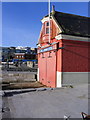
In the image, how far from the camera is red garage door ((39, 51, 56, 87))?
15.0m

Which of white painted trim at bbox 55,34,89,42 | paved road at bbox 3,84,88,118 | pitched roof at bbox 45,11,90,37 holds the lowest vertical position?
paved road at bbox 3,84,88,118

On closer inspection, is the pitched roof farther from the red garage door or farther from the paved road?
the paved road

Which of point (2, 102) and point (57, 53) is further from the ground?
point (57, 53)

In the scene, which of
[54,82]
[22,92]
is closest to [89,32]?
[54,82]

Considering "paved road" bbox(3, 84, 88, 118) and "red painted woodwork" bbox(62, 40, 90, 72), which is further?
"red painted woodwork" bbox(62, 40, 90, 72)

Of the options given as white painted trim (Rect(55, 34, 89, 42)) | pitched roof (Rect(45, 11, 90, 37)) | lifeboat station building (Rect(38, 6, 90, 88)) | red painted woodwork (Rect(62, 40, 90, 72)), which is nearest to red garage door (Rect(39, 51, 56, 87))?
lifeboat station building (Rect(38, 6, 90, 88))

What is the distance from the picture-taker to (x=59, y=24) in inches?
561

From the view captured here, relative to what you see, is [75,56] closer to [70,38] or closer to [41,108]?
[70,38]

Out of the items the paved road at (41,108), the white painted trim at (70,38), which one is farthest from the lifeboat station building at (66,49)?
the paved road at (41,108)

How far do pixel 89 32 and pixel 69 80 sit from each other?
5885 millimetres

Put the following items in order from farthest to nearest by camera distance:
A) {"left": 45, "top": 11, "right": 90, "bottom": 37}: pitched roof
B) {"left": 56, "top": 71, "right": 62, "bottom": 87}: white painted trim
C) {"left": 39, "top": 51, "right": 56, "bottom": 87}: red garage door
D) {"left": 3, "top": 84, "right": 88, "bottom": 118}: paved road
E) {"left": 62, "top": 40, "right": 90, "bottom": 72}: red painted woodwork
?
{"left": 39, "top": 51, "right": 56, "bottom": 87}: red garage door, {"left": 45, "top": 11, "right": 90, "bottom": 37}: pitched roof, {"left": 62, "top": 40, "right": 90, "bottom": 72}: red painted woodwork, {"left": 56, "top": 71, "right": 62, "bottom": 87}: white painted trim, {"left": 3, "top": 84, "right": 88, "bottom": 118}: paved road

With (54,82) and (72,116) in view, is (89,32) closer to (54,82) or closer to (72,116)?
(54,82)

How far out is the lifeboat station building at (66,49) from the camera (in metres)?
13.5

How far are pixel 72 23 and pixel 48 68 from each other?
597cm
